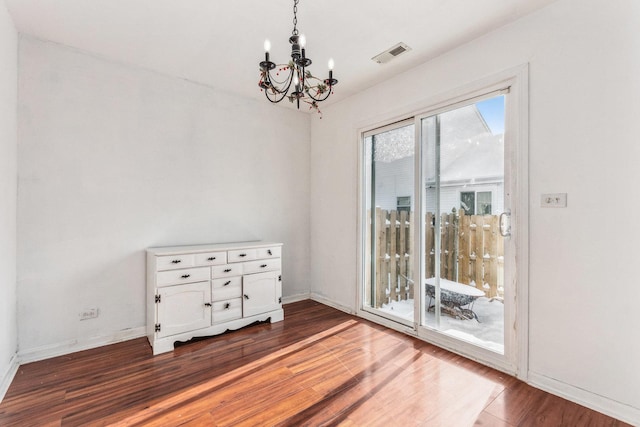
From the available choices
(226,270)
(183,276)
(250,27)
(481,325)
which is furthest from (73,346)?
(481,325)

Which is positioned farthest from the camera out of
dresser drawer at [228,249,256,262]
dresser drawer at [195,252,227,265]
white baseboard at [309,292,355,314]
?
white baseboard at [309,292,355,314]

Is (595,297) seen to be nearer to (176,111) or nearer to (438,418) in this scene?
(438,418)

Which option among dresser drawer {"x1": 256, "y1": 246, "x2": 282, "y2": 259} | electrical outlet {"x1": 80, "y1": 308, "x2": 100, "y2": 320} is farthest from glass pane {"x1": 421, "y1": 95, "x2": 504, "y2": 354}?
electrical outlet {"x1": 80, "y1": 308, "x2": 100, "y2": 320}

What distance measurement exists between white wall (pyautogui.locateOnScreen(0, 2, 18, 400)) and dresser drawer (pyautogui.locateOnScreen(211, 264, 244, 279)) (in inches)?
57.4

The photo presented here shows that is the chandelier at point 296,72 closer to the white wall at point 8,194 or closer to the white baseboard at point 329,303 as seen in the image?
the white wall at point 8,194

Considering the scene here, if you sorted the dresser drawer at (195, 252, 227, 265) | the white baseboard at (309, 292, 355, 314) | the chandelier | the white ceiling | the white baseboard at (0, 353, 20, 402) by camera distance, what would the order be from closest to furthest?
the chandelier → the white baseboard at (0, 353, 20, 402) → the white ceiling → the dresser drawer at (195, 252, 227, 265) → the white baseboard at (309, 292, 355, 314)

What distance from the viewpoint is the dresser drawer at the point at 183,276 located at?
8.87 ft

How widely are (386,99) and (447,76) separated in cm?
73

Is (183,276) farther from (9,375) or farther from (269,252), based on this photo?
(9,375)

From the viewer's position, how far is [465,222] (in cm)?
267

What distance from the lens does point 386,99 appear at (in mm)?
3312

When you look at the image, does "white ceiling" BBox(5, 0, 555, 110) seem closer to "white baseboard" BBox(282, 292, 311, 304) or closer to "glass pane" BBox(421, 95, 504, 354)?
"glass pane" BBox(421, 95, 504, 354)

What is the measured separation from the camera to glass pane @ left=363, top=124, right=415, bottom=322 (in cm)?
317

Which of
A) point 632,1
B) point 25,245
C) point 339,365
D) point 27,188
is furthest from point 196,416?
point 632,1
